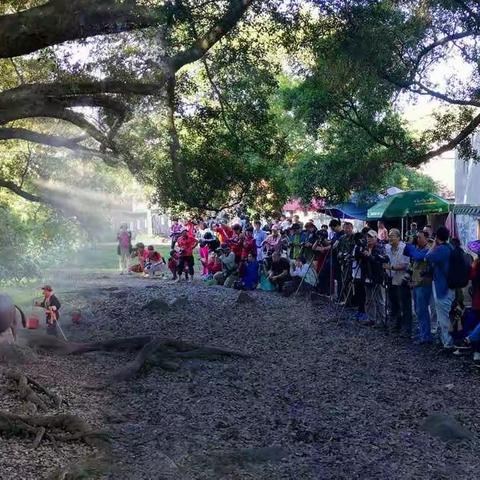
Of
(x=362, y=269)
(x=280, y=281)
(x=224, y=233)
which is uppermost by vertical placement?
(x=224, y=233)

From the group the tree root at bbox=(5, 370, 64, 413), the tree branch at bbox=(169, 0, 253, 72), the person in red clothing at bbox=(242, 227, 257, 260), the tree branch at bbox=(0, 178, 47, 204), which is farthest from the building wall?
the tree root at bbox=(5, 370, 64, 413)

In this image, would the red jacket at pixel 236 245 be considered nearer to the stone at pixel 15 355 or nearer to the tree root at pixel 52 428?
the stone at pixel 15 355

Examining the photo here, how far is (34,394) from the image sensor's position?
750 centimetres

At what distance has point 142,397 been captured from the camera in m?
8.36

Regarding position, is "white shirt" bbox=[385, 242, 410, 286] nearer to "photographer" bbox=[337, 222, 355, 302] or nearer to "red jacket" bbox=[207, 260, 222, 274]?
"photographer" bbox=[337, 222, 355, 302]

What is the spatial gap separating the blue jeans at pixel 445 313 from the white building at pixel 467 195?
7177 mm

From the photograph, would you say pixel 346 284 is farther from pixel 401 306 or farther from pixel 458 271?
pixel 458 271

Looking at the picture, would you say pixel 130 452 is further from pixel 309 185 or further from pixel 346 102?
pixel 309 185

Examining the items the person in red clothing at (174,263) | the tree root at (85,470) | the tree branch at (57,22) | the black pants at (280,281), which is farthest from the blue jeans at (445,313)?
the person in red clothing at (174,263)

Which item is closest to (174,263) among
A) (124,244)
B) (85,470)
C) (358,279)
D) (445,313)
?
(124,244)

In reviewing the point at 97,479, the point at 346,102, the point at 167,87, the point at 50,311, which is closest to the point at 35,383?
the point at 97,479

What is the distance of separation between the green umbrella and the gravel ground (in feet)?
19.6

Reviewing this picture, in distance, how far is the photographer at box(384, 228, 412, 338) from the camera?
11828 millimetres

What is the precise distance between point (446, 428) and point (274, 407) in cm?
199
